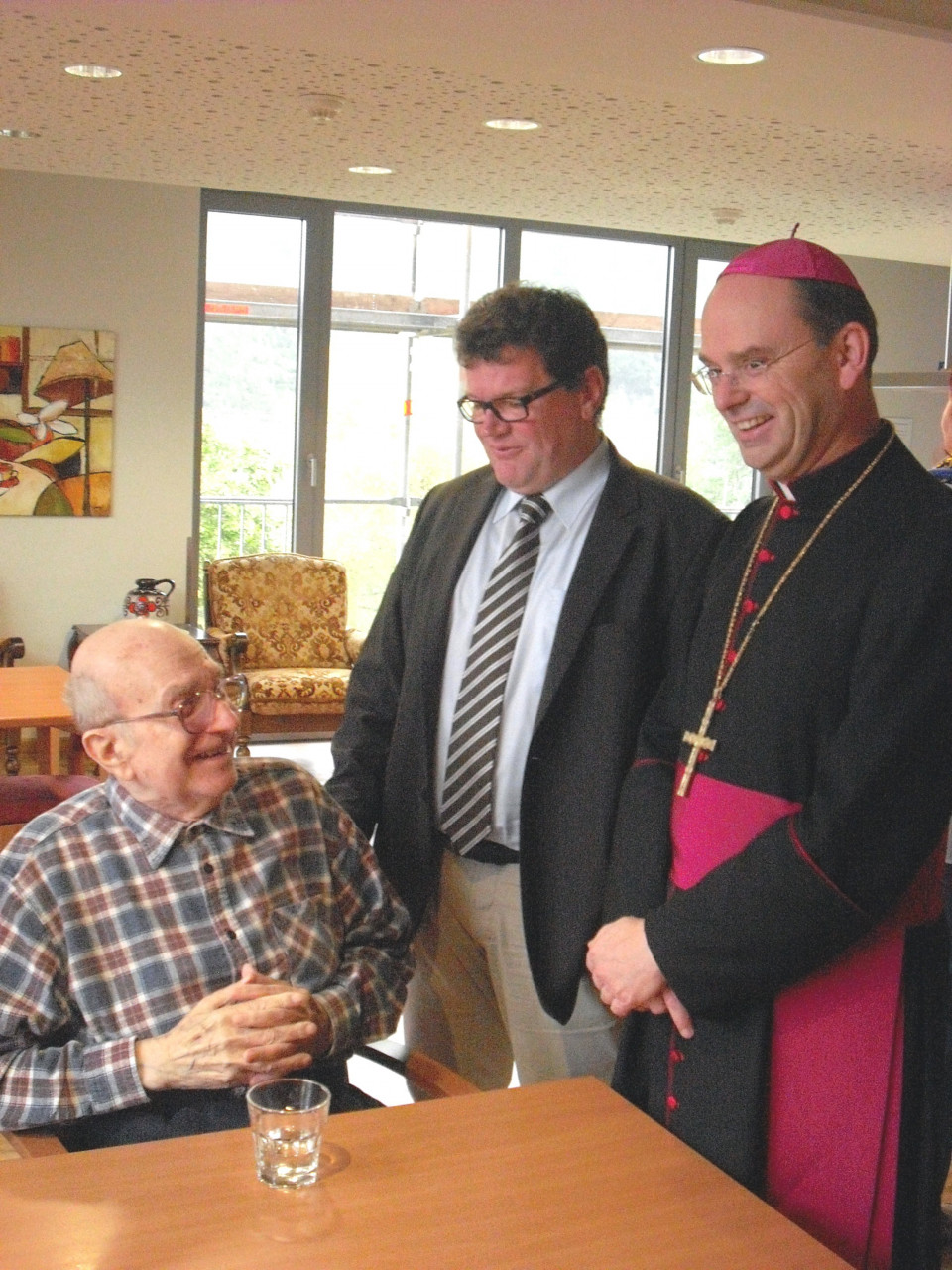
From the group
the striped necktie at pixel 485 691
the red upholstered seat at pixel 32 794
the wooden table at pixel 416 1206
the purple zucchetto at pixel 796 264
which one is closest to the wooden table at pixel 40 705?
the red upholstered seat at pixel 32 794

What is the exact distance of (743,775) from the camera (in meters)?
1.86

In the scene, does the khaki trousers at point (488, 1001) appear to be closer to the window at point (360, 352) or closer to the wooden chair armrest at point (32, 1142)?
the wooden chair armrest at point (32, 1142)

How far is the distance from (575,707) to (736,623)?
0.43m

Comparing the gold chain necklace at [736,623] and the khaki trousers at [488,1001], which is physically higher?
the gold chain necklace at [736,623]

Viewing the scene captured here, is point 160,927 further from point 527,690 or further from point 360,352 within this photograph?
point 360,352

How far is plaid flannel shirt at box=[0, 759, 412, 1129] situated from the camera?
2.00 meters

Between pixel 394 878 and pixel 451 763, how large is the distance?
0.25 meters

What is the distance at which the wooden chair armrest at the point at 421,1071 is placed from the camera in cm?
217

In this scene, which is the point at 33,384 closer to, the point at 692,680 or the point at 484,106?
the point at 484,106

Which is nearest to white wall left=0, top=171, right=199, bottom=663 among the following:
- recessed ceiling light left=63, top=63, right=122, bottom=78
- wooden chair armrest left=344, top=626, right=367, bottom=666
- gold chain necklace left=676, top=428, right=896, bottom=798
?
wooden chair armrest left=344, top=626, right=367, bottom=666

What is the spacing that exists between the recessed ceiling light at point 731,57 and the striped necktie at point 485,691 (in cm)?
254

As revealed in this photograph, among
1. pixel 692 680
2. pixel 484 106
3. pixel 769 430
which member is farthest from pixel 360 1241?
pixel 484 106

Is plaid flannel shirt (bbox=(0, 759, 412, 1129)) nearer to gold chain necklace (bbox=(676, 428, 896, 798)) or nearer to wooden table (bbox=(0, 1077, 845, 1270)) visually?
wooden table (bbox=(0, 1077, 845, 1270))

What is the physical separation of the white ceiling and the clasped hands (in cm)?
292
